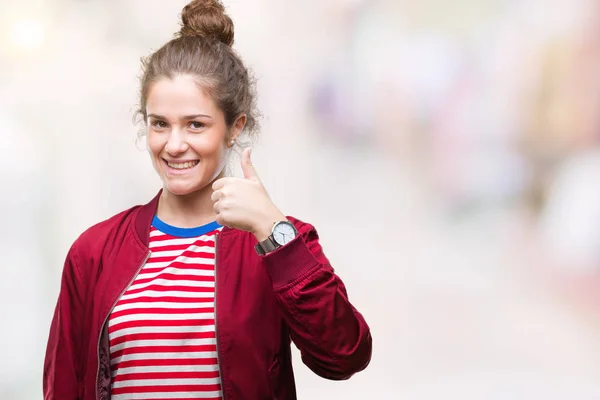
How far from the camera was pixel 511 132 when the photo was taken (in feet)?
8.44

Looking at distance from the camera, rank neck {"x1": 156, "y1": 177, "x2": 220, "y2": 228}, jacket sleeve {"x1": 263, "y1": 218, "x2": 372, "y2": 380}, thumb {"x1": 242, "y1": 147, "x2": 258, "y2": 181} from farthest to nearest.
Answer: neck {"x1": 156, "y1": 177, "x2": 220, "y2": 228} < thumb {"x1": 242, "y1": 147, "x2": 258, "y2": 181} < jacket sleeve {"x1": 263, "y1": 218, "x2": 372, "y2": 380}

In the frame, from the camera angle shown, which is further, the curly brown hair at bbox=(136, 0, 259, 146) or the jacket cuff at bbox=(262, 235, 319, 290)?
the curly brown hair at bbox=(136, 0, 259, 146)

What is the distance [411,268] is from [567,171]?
0.55 m

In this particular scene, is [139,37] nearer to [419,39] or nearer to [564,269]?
[419,39]

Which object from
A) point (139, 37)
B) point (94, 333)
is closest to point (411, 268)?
point (139, 37)

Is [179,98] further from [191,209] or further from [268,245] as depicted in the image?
[268,245]

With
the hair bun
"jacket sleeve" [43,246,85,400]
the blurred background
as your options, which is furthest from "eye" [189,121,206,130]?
the blurred background

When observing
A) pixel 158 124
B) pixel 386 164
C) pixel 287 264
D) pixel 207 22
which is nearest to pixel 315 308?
pixel 287 264

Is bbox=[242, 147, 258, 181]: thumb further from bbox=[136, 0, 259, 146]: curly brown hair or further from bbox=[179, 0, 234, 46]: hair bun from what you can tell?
bbox=[179, 0, 234, 46]: hair bun

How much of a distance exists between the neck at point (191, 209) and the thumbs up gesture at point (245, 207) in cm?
15

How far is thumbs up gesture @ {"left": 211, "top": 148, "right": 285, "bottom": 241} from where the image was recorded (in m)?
1.39

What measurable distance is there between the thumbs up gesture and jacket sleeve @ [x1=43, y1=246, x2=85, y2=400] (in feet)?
1.10

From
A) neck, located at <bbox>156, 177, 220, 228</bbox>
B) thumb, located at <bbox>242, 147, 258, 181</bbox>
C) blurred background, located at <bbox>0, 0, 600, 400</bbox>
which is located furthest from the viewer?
blurred background, located at <bbox>0, 0, 600, 400</bbox>

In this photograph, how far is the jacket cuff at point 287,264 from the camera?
4.46 feet
